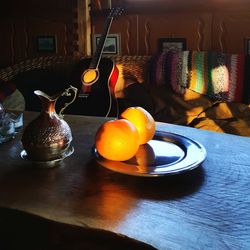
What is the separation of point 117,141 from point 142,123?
0.15 meters

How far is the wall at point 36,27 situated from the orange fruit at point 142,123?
1.81 metres

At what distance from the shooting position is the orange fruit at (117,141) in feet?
3.18

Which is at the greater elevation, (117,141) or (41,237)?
(117,141)

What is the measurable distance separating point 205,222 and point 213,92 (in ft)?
5.07

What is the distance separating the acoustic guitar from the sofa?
12cm

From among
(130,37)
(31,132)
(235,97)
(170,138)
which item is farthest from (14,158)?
(130,37)

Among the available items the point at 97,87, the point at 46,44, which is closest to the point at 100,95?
the point at 97,87

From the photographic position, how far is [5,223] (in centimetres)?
119

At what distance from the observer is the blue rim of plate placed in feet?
3.06

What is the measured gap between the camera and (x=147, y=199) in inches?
33.1

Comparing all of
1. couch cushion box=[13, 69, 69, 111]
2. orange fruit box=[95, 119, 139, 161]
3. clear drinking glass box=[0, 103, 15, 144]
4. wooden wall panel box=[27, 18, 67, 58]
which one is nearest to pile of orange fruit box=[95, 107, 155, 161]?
orange fruit box=[95, 119, 139, 161]

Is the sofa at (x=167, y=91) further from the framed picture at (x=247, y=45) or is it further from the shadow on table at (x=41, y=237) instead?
the shadow on table at (x=41, y=237)

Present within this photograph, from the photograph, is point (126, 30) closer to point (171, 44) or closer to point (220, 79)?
point (171, 44)

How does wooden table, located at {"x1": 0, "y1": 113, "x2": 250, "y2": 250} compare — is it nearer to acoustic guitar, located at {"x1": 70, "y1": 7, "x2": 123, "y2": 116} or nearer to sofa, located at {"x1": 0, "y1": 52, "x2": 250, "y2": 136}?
sofa, located at {"x1": 0, "y1": 52, "x2": 250, "y2": 136}
